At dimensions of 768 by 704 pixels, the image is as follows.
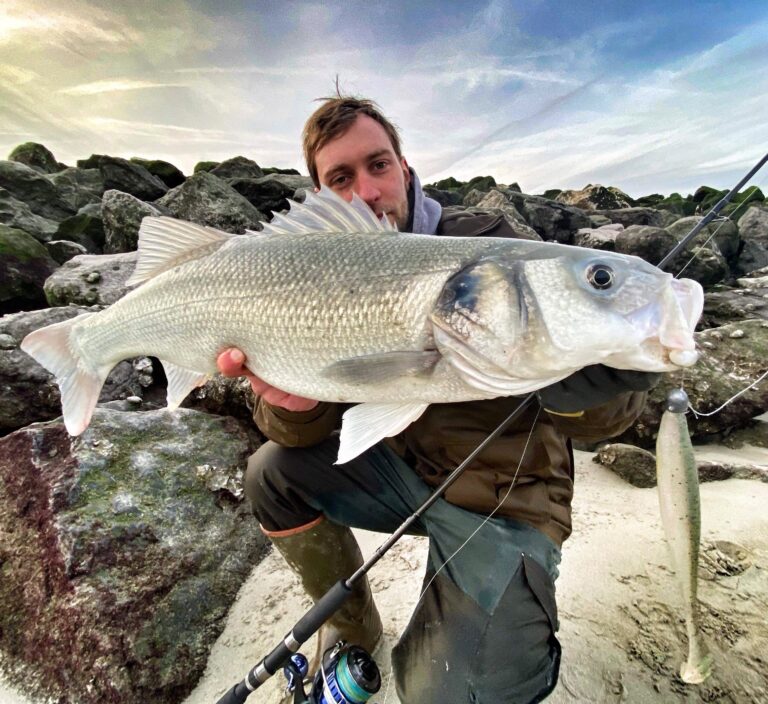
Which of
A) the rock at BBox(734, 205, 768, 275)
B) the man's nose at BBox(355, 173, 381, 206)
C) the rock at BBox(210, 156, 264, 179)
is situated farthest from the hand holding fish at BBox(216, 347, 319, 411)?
the rock at BBox(210, 156, 264, 179)

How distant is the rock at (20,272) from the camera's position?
7.28 m

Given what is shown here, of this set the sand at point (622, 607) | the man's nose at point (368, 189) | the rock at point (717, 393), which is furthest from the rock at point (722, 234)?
the man's nose at point (368, 189)

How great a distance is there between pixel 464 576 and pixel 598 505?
5.76 ft

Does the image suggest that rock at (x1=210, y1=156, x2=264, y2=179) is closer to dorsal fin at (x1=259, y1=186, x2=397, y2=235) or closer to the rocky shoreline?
the rocky shoreline

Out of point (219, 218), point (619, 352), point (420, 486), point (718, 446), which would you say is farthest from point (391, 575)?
point (219, 218)

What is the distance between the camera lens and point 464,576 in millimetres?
2072

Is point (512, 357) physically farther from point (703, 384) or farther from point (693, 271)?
point (693, 271)

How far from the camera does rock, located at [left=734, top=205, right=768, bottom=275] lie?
16.6 m

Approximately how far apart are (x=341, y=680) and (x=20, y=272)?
8039mm

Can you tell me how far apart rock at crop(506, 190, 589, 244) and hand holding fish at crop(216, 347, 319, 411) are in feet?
58.4

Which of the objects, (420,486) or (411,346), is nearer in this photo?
(411,346)

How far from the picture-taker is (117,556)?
250cm

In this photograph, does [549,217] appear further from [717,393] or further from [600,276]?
[600,276]

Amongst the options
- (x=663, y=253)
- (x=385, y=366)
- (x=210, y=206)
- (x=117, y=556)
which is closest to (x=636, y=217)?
(x=663, y=253)
